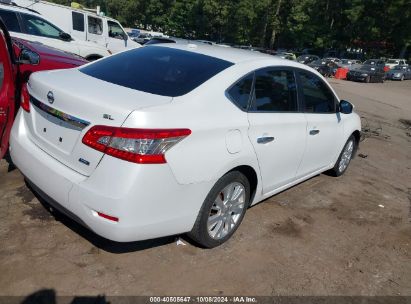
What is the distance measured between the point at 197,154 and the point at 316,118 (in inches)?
81.7

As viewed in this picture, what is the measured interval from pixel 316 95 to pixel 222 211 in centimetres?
202

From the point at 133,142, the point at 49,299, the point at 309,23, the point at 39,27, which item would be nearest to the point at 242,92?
the point at 133,142

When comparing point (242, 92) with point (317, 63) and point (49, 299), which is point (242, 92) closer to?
point (49, 299)

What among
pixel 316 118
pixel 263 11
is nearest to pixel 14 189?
pixel 316 118

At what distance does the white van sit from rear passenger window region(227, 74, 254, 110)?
39.9 feet

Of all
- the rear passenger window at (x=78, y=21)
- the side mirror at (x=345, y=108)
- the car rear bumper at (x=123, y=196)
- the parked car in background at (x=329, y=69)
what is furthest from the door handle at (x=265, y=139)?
the parked car in background at (x=329, y=69)

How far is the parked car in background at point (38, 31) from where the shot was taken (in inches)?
372

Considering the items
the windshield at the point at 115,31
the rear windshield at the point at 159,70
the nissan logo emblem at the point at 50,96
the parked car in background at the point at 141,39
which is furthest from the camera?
the parked car in background at the point at 141,39

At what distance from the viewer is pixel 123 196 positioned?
2688mm

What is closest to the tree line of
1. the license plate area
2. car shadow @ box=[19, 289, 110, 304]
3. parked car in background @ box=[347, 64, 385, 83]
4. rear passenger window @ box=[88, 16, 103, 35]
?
parked car in background @ box=[347, 64, 385, 83]

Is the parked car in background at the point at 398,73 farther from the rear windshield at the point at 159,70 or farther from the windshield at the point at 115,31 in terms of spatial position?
the rear windshield at the point at 159,70

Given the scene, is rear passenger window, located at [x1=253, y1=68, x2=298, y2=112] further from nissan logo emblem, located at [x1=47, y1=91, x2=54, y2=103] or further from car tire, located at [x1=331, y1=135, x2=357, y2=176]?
car tire, located at [x1=331, y1=135, x2=357, y2=176]

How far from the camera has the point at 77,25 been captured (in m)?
14.9

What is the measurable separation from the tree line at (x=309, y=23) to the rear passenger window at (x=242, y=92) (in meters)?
52.0
